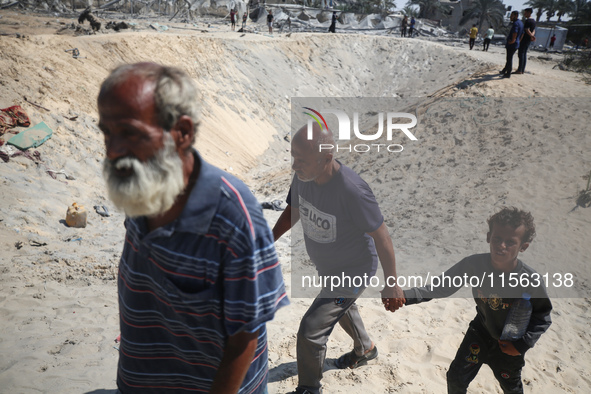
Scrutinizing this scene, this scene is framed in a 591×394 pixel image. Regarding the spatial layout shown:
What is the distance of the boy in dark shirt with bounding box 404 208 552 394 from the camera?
2.30 m

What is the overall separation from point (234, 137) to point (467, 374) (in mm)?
10161

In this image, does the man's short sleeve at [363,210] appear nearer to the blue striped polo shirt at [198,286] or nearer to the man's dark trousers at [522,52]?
the blue striped polo shirt at [198,286]

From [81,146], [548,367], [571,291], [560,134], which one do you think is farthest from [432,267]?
[81,146]

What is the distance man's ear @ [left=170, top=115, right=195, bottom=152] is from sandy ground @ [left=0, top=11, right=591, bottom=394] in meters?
2.37

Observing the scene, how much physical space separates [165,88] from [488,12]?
116 feet

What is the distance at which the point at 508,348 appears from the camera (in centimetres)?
238

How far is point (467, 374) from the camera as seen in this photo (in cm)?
262

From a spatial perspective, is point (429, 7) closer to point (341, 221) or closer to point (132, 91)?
point (341, 221)

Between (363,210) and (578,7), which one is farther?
(578,7)

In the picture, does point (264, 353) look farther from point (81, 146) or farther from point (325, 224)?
point (81, 146)

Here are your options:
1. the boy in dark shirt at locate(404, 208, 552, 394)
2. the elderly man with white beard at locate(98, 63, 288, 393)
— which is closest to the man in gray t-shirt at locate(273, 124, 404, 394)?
the boy in dark shirt at locate(404, 208, 552, 394)

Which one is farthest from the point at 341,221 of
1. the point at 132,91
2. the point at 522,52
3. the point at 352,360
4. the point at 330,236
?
the point at 522,52

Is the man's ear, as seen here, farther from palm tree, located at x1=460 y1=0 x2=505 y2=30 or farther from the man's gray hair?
palm tree, located at x1=460 y1=0 x2=505 y2=30

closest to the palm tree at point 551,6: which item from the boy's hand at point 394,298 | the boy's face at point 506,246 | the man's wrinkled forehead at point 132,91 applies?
the boy's face at point 506,246
